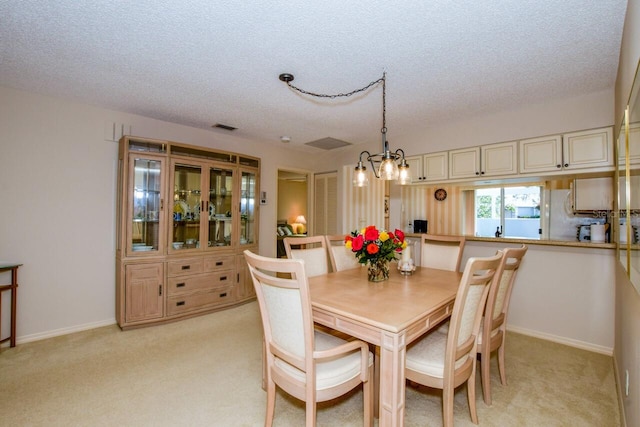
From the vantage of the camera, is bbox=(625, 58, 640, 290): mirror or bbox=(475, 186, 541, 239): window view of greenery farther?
bbox=(475, 186, 541, 239): window view of greenery

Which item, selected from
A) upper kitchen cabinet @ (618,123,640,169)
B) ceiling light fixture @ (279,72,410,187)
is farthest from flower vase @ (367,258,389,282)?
upper kitchen cabinet @ (618,123,640,169)

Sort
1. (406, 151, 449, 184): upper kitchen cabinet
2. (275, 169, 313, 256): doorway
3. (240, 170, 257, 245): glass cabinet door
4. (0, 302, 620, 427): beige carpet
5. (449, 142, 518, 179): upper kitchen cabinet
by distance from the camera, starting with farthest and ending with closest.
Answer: (275, 169, 313, 256): doorway < (240, 170, 257, 245): glass cabinet door < (406, 151, 449, 184): upper kitchen cabinet < (449, 142, 518, 179): upper kitchen cabinet < (0, 302, 620, 427): beige carpet

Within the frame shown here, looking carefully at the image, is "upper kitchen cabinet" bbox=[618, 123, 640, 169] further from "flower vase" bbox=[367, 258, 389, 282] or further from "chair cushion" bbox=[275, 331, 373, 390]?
"chair cushion" bbox=[275, 331, 373, 390]

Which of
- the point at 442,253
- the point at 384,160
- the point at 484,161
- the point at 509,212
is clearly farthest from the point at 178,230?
the point at 509,212

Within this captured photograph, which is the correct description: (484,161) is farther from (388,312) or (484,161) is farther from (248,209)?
(248,209)

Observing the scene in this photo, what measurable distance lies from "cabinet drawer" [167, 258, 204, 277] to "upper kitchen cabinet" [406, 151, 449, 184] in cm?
297

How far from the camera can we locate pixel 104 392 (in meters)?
2.03

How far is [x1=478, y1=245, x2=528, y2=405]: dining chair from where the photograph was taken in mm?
1804

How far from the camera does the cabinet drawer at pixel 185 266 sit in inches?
132

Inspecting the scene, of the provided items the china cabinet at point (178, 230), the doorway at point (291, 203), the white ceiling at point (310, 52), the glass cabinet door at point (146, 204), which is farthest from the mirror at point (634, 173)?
the doorway at point (291, 203)

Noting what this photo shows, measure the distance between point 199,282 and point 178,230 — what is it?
2.29ft

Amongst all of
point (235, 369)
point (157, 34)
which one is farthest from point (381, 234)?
point (157, 34)

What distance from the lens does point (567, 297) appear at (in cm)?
289

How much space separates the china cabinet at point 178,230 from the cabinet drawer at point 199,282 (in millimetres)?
11
